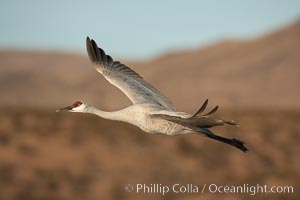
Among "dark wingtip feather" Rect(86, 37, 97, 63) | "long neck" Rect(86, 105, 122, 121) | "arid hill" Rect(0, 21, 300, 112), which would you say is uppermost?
"arid hill" Rect(0, 21, 300, 112)

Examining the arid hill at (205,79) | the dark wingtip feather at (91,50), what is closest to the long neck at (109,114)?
the dark wingtip feather at (91,50)

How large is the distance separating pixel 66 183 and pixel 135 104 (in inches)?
672

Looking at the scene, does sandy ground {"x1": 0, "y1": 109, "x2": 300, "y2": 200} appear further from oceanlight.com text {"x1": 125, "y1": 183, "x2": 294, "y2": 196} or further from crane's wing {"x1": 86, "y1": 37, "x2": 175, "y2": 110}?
crane's wing {"x1": 86, "y1": 37, "x2": 175, "y2": 110}

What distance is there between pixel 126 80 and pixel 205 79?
3345 inches

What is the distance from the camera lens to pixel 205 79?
9838 cm

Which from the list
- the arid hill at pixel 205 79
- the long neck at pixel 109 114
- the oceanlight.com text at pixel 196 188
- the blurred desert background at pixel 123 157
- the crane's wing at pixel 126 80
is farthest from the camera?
the arid hill at pixel 205 79

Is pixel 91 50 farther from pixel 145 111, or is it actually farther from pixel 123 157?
pixel 123 157

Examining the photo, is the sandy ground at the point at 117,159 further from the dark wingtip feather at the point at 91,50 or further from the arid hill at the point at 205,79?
the arid hill at the point at 205,79

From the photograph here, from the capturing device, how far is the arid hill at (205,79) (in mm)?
87819

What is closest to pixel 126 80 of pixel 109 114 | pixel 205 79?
pixel 109 114

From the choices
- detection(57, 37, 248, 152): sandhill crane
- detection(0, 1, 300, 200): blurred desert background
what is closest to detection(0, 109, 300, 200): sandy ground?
detection(0, 1, 300, 200): blurred desert background

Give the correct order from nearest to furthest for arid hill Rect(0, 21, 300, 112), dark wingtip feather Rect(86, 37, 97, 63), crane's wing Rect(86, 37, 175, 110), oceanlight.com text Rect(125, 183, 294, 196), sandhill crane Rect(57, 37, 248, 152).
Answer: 1. sandhill crane Rect(57, 37, 248, 152)
2. crane's wing Rect(86, 37, 175, 110)
3. dark wingtip feather Rect(86, 37, 97, 63)
4. oceanlight.com text Rect(125, 183, 294, 196)
5. arid hill Rect(0, 21, 300, 112)

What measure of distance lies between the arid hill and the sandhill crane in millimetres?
65121

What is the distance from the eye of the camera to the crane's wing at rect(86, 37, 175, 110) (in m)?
13.0
